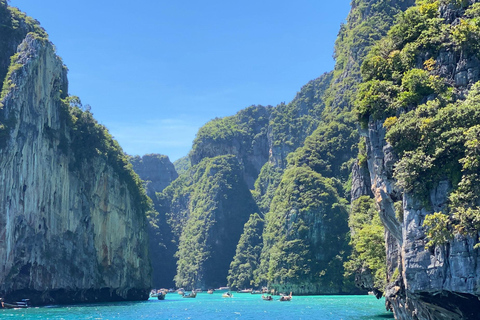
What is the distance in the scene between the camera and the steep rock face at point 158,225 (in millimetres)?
152250

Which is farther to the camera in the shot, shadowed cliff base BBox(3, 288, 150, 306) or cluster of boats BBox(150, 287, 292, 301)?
cluster of boats BBox(150, 287, 292, 301)

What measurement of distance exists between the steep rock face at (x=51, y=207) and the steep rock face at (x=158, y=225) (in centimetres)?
6254

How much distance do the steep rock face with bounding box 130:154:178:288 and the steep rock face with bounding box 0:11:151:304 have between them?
62543 mm

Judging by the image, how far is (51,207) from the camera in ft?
210

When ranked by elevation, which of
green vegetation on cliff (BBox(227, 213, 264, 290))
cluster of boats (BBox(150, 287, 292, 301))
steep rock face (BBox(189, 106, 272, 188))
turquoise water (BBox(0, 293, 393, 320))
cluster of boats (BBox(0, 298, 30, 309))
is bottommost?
cluster of boats (BBox(150, 287, 292, 301))

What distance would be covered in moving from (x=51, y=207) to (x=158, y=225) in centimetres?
10179

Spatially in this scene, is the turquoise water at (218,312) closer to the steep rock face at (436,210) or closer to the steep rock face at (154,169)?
the steep rock face at (436,210)

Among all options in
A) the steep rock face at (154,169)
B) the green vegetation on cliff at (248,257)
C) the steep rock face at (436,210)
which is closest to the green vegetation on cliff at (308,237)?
the green vegetation on cliff at (248,257)

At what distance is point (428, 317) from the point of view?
26.8 meters

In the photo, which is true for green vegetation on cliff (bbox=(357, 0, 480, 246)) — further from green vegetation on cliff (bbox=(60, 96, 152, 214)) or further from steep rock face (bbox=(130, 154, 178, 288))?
steep rock face (bbox=(130, 154, 178, 288))

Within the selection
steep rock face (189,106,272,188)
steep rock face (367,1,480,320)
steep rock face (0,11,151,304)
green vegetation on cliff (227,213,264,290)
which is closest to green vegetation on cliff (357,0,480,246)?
steep rock face (367,1,480,320)

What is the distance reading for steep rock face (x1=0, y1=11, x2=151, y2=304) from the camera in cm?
5844

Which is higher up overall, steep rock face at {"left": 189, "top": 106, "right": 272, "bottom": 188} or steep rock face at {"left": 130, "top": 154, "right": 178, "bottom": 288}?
steep rock face at {"left": 189, "top": 106, "right": 272, "bottom": 188}

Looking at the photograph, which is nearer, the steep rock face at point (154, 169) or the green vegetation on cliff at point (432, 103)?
the green vegetation on cliff at point (432, 103)
